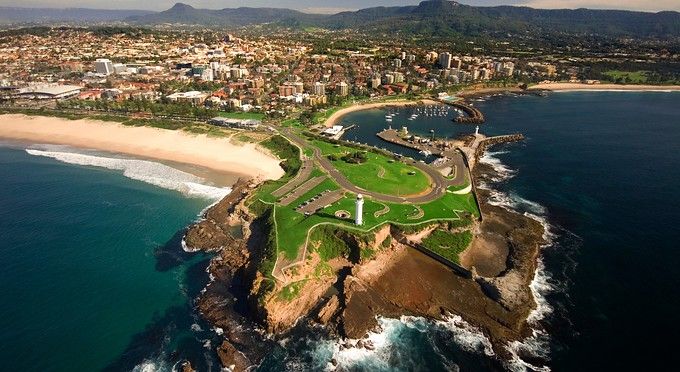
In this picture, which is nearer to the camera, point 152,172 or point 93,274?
point 93,274

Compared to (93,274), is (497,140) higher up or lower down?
higher up

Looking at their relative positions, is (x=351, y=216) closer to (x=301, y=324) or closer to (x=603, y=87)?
(x=301, y=324)

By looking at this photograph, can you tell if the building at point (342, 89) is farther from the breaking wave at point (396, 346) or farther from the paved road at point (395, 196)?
the breaking wave at point (396, 346)

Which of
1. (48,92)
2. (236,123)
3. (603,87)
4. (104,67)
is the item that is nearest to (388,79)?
(236,123)

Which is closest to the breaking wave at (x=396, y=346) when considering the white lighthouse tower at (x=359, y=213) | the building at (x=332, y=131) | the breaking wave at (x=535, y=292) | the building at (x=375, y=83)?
the breaking wave at (x=535, y=292)

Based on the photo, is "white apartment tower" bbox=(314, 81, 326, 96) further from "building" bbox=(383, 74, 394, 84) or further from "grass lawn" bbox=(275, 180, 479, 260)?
"grass lawn" bbox=(275, 180, 479, 260)

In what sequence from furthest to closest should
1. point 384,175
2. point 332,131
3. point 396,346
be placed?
1. point 332,131
2. point 384,175
3. point 396,346
